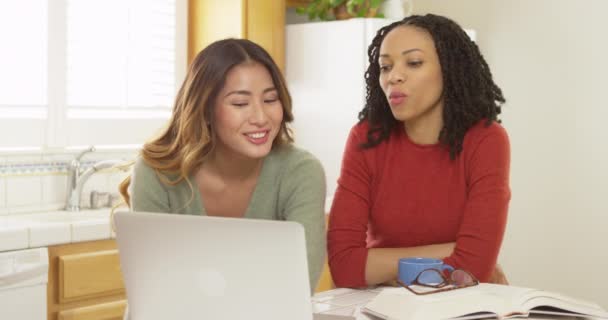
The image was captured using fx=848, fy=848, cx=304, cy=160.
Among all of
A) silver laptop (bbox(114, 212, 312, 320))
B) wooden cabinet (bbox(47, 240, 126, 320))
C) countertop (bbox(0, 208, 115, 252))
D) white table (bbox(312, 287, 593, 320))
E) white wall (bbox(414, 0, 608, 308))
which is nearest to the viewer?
silver laptop (bbox(114, 212, 312, 320))

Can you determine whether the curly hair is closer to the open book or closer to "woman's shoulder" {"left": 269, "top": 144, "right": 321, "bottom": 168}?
"woman's shoulder" {"left": 269, "top": 144, "right": 321, "bottom": 168}

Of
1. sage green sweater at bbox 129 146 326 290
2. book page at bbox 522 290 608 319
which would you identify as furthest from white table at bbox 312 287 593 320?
sage green sweater at bbox 129 146 326 290

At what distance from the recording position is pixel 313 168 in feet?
6.41

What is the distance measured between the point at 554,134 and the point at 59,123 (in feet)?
7.06

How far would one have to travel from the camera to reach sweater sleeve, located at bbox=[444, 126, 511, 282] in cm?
191

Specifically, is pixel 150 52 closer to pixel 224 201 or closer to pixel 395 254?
pixel 224 201

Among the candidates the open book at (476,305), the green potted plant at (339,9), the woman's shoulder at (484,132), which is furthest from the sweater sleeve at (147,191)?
the green potted plant at (339,9)

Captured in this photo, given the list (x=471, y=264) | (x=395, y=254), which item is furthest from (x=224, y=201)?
(x=471, y=264)

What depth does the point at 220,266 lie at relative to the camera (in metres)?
1.24

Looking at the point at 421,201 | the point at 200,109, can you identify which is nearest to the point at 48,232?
the point at 200,109

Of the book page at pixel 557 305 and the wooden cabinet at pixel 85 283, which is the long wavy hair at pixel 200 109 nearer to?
the book page at pixel 557 305

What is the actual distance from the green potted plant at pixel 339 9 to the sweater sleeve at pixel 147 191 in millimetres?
2039

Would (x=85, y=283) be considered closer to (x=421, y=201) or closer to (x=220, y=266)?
(x=421, y=201)

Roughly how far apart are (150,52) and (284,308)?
8.74 feet
